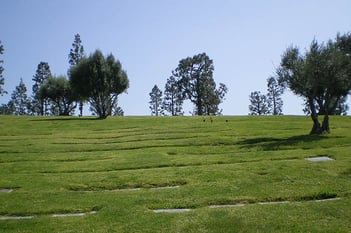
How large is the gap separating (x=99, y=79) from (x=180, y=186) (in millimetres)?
53914

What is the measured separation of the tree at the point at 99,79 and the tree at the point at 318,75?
3668cm

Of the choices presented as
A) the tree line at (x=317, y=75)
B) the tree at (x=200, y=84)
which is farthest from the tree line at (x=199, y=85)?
the tree line at (x=317, y=75)

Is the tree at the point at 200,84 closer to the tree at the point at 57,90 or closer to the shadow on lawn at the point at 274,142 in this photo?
the tree at the point at 57,90

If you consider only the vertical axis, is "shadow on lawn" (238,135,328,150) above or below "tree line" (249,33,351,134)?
below

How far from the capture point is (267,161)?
74.8ft

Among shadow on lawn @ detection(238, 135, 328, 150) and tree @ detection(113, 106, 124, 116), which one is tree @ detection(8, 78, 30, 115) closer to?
tree @ detection(113, 106, 124, 116)

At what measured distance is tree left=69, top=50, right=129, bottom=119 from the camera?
226 feet

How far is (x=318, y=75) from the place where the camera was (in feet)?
122

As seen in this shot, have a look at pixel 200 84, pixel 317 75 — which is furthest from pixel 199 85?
pixel 317 75

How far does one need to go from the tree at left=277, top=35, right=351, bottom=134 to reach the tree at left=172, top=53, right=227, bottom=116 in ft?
240

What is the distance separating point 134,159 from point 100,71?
45.8 metres

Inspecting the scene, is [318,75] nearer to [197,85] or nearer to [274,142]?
[274,142]

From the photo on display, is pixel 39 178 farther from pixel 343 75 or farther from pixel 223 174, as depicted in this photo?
pixel 343 75

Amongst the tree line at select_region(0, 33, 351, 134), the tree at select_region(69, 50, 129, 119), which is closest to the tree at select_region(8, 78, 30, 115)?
the tree line at select_region(0, 33, 351, 134)
